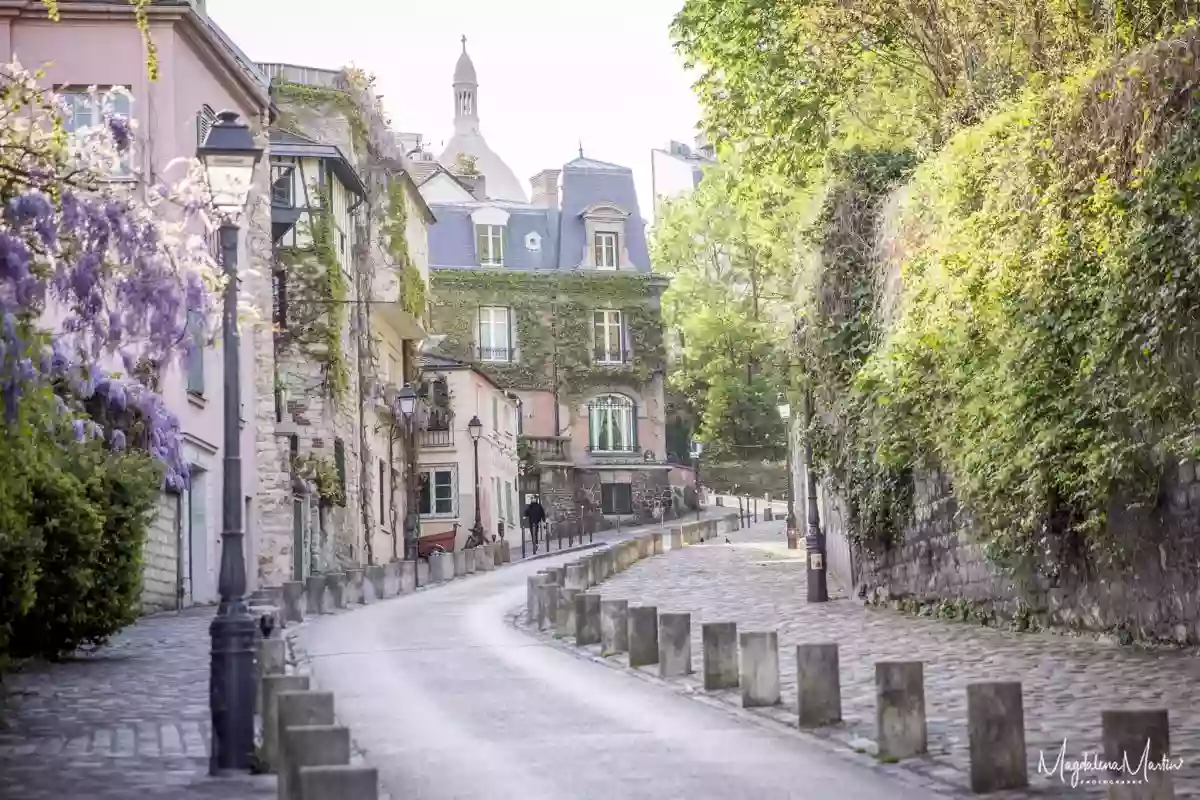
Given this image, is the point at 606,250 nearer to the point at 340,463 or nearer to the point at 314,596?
the point at 340,463

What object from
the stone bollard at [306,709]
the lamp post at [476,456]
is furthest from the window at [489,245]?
the stone bollard at [306,709]

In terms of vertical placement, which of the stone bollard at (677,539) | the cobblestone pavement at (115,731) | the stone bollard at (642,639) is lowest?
the cobblestone pavement at (115,731)

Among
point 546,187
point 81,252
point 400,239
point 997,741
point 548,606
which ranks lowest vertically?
point 997,741

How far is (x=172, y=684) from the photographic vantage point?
15.7 m

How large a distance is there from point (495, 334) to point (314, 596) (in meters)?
36.8

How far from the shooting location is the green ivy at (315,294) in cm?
3756

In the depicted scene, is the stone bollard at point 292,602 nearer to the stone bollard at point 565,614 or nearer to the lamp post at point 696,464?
the stone bollard at point 565,614

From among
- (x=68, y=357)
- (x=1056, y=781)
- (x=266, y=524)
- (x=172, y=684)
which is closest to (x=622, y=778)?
(x=1056, y=781)

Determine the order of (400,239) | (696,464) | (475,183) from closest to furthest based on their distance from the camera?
(400,239) → (696,464) → (475,183)

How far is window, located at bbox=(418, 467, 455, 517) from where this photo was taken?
52844 mm

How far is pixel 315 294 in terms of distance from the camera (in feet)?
124

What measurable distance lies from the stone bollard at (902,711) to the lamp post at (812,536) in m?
14.1

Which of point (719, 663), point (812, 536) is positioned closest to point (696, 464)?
point (812, 536)

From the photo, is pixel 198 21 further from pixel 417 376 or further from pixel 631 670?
pixel 417 376
